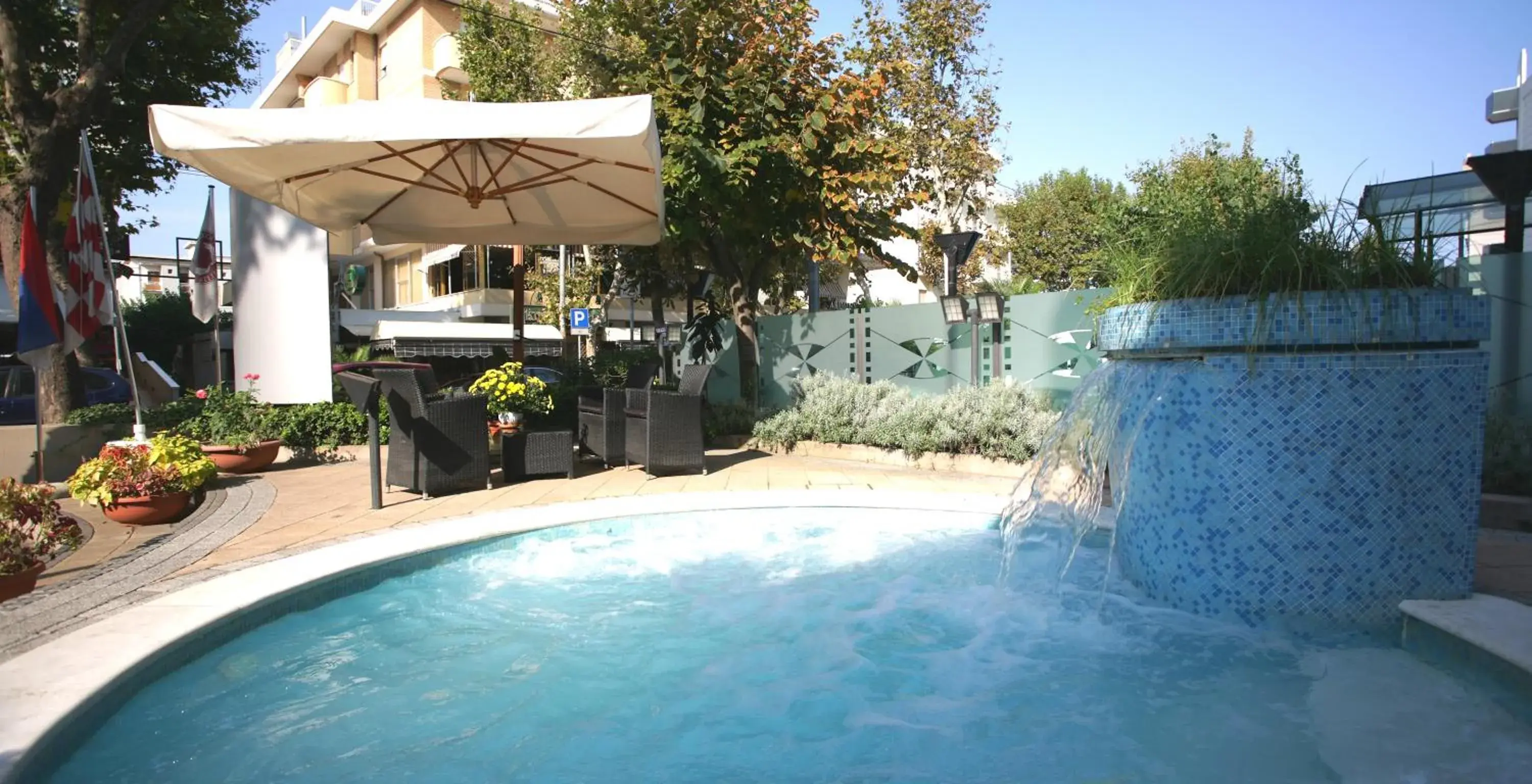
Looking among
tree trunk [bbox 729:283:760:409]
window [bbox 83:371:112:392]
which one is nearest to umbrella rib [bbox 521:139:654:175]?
tree trunk [bbox 729:283:760:409]

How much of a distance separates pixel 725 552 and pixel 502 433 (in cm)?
326

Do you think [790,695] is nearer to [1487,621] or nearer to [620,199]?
[1487,621]

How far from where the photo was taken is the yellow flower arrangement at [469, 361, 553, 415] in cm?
793

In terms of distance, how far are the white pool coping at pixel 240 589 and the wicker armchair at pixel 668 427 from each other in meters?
1.26

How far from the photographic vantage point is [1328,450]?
329 centimetres

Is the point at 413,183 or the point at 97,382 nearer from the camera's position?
the point at 413,183

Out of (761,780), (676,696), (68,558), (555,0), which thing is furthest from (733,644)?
(555,0)

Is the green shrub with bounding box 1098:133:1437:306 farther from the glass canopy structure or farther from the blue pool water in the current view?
the blue pool water

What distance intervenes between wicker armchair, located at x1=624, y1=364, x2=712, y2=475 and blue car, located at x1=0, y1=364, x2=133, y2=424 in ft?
33.9

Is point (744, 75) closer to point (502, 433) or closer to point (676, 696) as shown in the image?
point (502, 433)

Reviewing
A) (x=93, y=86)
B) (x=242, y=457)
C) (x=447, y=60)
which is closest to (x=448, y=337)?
(x=447, y=60)

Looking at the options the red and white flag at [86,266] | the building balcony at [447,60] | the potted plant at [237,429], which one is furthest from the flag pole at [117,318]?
the building balcony at [447,60]

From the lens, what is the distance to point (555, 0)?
55.1 ft

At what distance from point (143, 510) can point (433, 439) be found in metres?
2.01
